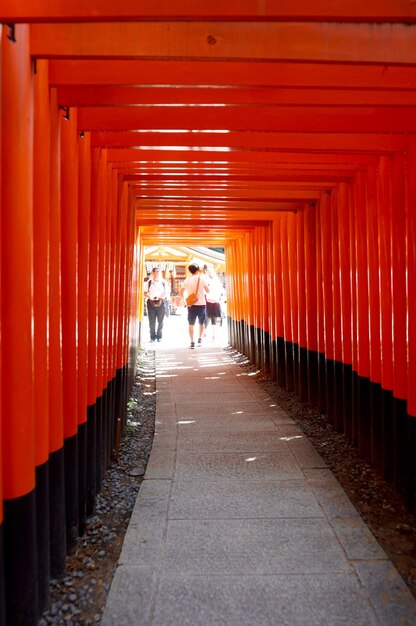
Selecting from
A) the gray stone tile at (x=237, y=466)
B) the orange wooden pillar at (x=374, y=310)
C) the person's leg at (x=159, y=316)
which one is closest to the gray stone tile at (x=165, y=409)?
the gray stone tile at (x=237, y=466)

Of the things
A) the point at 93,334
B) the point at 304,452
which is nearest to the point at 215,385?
the point at 304,452

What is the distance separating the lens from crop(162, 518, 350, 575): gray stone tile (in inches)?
107

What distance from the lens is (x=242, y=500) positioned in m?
3.63

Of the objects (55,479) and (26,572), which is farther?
(55,479)

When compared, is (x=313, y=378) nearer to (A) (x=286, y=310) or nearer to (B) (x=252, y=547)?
(A) (x=286, y=310)

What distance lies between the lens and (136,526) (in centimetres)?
325

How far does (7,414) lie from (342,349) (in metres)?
3.63

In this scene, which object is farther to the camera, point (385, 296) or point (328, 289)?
point (328, 289)

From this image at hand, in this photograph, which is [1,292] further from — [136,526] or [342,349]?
[342,349]

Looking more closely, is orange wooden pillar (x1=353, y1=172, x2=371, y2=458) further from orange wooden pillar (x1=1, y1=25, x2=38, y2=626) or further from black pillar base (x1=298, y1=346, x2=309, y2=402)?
orange wooden pillar (x1=1, y1=25, x2=38, y2=626)

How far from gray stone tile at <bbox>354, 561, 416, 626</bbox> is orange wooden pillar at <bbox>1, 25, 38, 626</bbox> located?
163cm

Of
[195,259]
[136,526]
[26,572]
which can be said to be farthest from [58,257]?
[195,259]

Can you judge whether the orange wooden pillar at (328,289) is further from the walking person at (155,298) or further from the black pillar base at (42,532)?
the walking person at (155,298)

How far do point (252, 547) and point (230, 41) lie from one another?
267 cm
